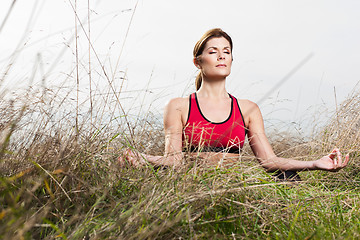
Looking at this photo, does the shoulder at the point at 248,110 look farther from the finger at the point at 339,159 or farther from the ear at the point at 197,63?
the finger at the point at 339,159

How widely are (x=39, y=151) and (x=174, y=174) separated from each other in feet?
2.30

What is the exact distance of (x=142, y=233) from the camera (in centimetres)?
133

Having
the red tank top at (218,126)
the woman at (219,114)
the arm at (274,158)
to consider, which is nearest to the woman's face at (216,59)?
the woman at (219,114)

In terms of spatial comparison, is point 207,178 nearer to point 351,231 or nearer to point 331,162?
point 351,231

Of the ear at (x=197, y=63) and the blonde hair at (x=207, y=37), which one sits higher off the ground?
the blonde hair at (x=207, y=37)

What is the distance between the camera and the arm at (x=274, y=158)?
2592 millimetres

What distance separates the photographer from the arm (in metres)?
2.59

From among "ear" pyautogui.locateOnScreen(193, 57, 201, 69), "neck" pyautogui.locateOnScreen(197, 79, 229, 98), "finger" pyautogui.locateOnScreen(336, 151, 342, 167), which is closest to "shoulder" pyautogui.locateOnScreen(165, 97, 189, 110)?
"neck" pyautogui.locateOnScreen(197, 79, 229, 98)

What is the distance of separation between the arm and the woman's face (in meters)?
0.35

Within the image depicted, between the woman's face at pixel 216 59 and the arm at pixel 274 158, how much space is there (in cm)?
35

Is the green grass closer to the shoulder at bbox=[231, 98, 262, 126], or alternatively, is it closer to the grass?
the grass

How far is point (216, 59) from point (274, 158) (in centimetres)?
83

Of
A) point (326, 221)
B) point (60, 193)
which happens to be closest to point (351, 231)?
point (326, 221)

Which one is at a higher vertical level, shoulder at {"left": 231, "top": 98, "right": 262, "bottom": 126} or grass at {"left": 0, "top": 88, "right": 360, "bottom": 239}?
shoulder at {"left": 231, "top": 98, "right": 262, "bottom": 126}
